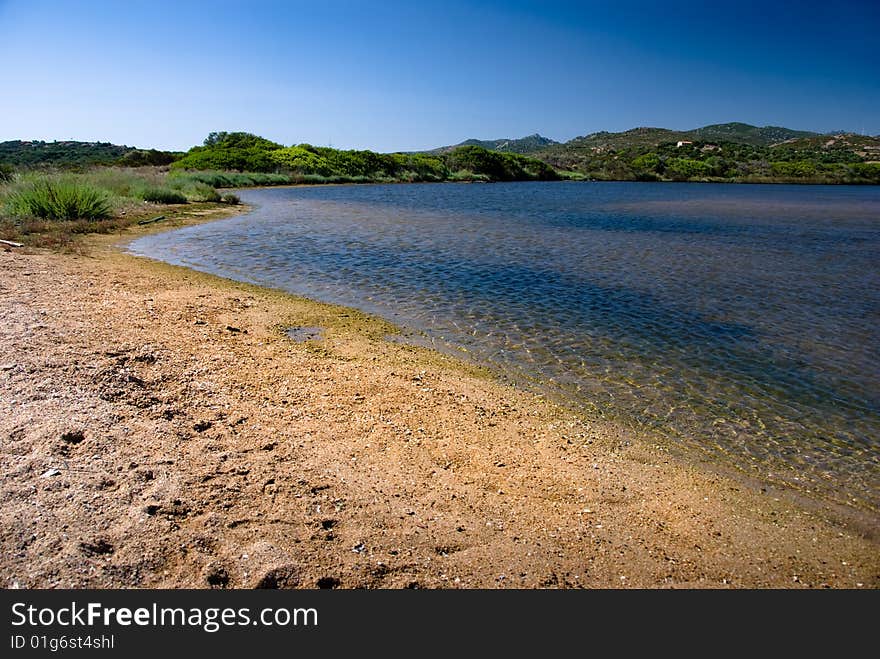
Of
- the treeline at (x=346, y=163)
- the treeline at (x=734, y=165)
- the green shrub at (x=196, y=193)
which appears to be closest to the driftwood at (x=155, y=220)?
the green shrub at (x=196, y=193)

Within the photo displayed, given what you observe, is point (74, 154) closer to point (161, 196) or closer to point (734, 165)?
point (161, 196)

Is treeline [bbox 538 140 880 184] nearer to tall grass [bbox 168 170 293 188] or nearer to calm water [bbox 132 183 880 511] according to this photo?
tall grass [bbox 168 170 293 188]

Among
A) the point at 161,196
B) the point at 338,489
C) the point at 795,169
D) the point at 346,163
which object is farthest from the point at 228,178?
the point at 795,169

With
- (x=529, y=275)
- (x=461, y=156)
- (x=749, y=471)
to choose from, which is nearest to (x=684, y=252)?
(x=529, y=275)

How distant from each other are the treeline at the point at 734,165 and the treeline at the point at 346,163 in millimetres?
14811

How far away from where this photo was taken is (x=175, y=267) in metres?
11.7

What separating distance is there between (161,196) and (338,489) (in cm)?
2580

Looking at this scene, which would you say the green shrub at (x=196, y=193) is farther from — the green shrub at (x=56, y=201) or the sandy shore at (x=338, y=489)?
the sandy shore at (x=338, y=489)

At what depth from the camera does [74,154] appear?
274 feet

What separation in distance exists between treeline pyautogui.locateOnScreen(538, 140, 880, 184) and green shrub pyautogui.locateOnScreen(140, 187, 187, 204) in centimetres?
7586

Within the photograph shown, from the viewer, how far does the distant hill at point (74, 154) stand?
63075mm

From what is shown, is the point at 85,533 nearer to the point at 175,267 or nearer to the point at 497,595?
the point at 497,595

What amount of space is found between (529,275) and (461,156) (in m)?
76.8

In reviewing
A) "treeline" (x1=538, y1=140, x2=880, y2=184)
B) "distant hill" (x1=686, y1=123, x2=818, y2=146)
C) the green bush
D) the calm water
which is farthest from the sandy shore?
"distant hill" (x1=686, y1=123, x2=818, y2=146)
